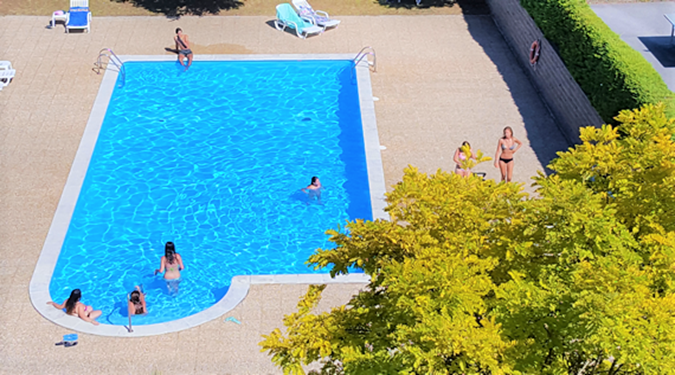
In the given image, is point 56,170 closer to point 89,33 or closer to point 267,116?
point 267,116

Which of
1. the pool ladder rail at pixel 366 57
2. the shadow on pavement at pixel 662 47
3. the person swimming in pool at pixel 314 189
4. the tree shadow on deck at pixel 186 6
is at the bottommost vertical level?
the person swimming in pool at pixel 314 189

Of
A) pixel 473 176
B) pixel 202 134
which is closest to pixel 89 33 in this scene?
pixel 202 134

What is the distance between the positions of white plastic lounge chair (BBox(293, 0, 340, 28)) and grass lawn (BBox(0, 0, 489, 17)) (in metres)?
0.85

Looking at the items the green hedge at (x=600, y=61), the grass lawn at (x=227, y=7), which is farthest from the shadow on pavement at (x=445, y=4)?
the green hedge at (x=600, y=61)

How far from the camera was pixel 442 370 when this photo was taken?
6.92 meters

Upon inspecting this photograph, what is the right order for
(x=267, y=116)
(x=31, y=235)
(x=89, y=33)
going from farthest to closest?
(x=89, y=33) → (x=267, y=116) → (x=31, y=235)

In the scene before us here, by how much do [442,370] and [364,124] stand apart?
12.7m

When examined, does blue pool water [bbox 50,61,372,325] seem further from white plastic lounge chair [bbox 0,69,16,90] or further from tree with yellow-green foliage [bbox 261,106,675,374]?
tree with yellow-green foliage [bbox 261,106,675,374]

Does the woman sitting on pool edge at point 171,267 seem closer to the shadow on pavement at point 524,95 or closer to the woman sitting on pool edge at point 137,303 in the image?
the woman sitting on pool edge at point 137,303

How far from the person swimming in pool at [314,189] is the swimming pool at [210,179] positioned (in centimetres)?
20

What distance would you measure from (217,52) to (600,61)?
11.2 meters

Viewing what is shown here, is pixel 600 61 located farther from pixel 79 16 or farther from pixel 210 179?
pixel 79 16

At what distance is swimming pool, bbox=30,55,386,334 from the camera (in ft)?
50.2

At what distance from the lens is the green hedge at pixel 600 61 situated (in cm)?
1568
